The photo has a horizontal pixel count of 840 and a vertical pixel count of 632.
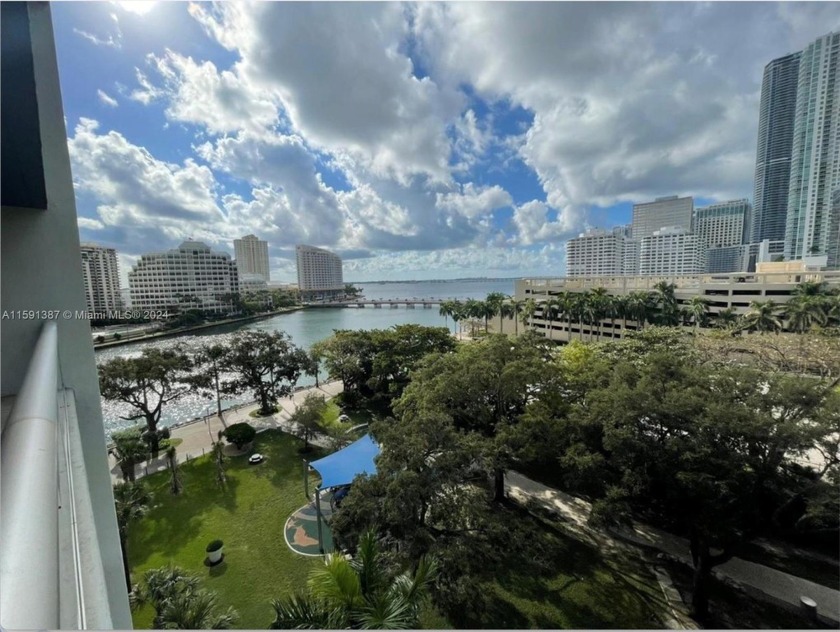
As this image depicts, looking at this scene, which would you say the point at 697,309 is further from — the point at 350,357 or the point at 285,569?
the point at 285,569

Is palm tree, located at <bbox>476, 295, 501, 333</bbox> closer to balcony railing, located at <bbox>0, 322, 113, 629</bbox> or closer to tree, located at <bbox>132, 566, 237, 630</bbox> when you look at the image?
tree, located at <bbox>132, 566, 237, 630</bbox>

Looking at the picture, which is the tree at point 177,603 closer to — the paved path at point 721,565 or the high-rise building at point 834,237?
the paved path at point 721,565

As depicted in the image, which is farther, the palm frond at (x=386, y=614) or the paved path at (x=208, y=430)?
the paved path at (x=208, y=430)

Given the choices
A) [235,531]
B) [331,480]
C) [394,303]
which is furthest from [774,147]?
[394,303]

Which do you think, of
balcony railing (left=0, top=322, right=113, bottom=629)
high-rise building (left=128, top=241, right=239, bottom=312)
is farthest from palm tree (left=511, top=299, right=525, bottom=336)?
balcony railing (left=0, top=322, right=113, bottom=629)

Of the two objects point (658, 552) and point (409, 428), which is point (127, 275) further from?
point (658, 552)

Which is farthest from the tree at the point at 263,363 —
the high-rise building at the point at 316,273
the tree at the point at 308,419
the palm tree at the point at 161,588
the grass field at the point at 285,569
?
the high-rise building at the point at 316,273
